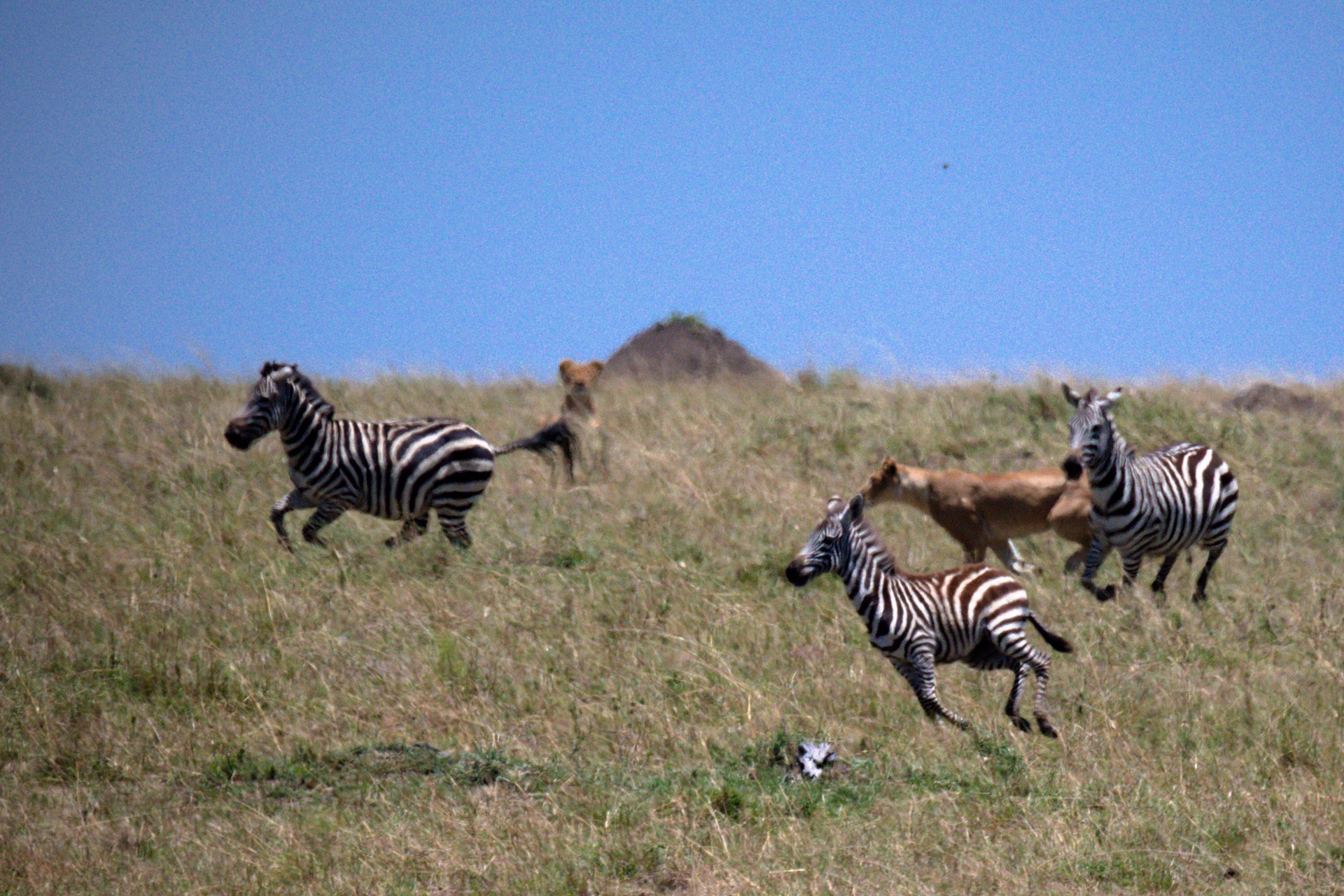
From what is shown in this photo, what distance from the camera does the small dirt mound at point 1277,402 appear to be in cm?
1884

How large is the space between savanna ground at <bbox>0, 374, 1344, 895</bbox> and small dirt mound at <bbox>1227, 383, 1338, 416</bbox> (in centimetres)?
238

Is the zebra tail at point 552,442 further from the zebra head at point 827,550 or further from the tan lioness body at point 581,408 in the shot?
the zebra head at point 827,550

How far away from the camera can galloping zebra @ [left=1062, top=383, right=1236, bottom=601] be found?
12188 millimetres

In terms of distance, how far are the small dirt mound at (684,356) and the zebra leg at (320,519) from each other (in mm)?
9195

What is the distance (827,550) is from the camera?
8688 mm

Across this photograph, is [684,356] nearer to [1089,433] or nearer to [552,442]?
[552,442]

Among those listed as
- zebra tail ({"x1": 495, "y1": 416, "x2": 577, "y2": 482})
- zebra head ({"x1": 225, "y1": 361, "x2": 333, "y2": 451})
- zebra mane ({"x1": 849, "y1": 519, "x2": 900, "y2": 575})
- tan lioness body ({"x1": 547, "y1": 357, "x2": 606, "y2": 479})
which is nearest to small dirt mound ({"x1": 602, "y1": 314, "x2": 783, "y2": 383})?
tan lioness body ({"x1": 547, "y1": 357, "x2": 606, "y2": 479})

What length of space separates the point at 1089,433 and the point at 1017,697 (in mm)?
4219

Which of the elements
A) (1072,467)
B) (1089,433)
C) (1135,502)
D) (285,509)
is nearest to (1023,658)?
(1072,467)

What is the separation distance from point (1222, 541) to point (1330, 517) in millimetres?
2704

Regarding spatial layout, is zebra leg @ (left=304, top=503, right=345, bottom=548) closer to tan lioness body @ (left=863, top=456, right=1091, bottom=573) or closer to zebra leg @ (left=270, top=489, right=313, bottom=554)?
zebra leg @ (left=270, top=489, right=313, bottom=554)

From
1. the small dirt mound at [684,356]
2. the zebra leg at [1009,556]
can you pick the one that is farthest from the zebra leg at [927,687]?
the small dirt mound at [684,356]

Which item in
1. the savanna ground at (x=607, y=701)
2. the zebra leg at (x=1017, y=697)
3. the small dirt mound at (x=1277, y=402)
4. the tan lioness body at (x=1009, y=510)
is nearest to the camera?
the savanna ground at (x=607, y=701)

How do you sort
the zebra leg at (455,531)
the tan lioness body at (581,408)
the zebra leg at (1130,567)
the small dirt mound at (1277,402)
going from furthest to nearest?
the small dirt mound at (1277,402), the tan lioness body at (581,408), the zebra leg at (455,531), the zebra leg at (1130,567)
